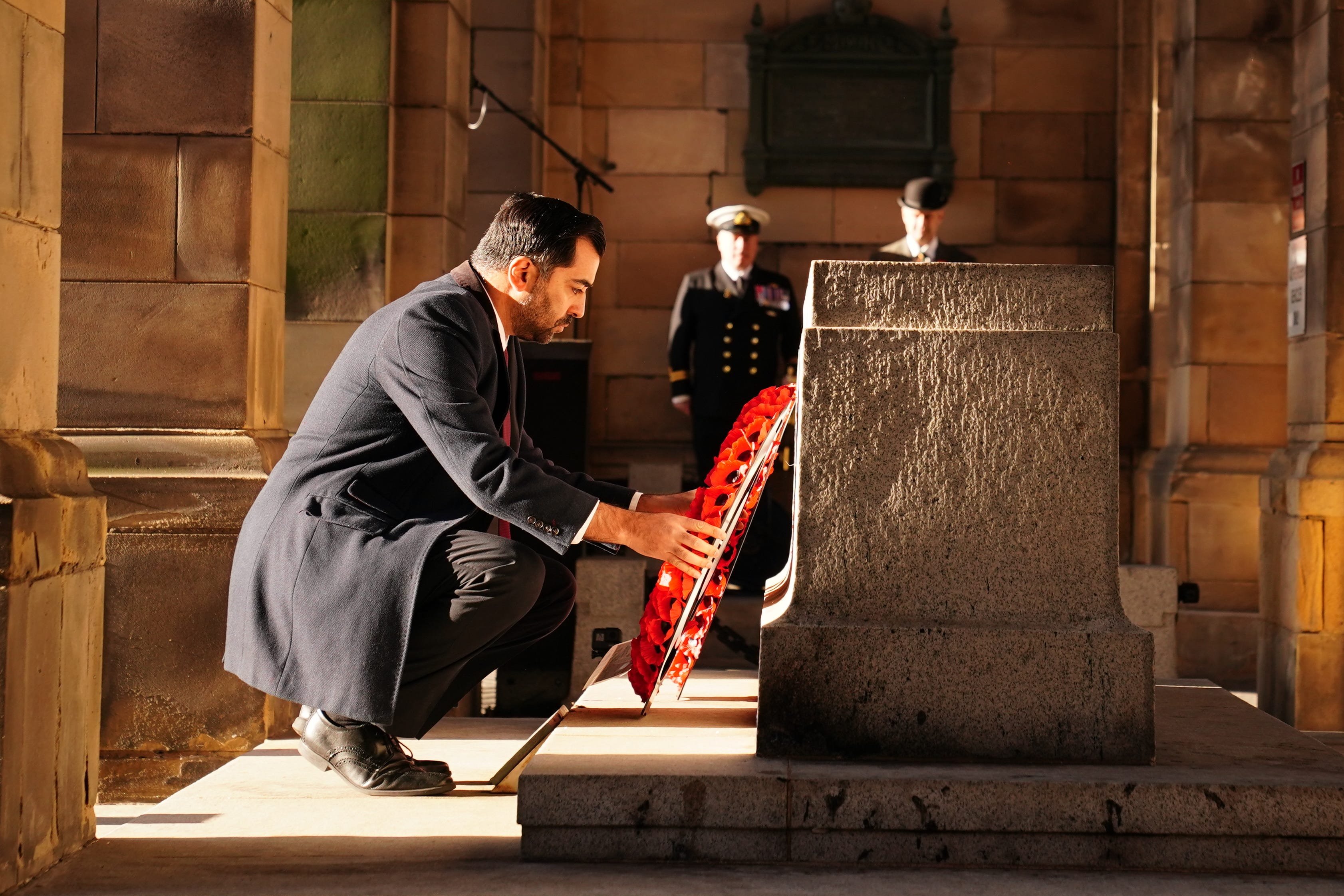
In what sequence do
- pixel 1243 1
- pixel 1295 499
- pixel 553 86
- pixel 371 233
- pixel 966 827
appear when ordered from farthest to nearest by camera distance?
pixel 553 86 < pixel 1243 1 < pixel 371 233 < pixel 1295 499 < pixel 966 827

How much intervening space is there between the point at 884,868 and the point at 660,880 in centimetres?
52

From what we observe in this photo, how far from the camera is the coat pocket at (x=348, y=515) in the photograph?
12.8ft

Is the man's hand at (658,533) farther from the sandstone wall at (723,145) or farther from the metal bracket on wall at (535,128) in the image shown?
the sandstone wall at (723,145)

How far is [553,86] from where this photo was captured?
10672mm

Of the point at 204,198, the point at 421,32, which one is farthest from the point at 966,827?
the point at 421,32

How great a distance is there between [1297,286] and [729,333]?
3.34m

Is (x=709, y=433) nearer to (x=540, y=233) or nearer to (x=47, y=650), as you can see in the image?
(x=540, y=233)

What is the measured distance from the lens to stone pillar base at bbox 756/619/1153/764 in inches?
147

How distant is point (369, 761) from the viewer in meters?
4.09

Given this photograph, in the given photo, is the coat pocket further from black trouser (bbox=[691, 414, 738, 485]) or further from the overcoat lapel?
black trouser (bbox=[691, 414, 738, 485])

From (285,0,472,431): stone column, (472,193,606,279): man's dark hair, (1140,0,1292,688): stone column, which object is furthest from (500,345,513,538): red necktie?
(1140,0,1292,688): stone column

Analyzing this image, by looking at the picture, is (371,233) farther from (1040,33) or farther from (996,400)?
(1040,33)

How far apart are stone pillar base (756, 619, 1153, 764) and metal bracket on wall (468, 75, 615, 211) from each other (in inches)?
223

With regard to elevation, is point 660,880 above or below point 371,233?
below
